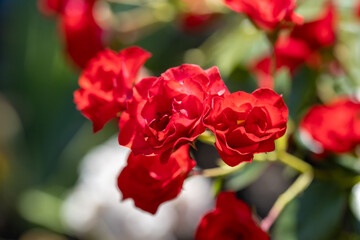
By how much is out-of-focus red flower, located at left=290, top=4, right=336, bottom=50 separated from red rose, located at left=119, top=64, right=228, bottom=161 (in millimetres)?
359

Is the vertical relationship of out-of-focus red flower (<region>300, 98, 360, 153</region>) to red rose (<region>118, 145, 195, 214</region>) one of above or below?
below

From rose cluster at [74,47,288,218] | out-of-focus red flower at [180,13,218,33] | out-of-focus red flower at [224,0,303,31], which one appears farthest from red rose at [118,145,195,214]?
out-of-focus red flower at [180,13,218,33]

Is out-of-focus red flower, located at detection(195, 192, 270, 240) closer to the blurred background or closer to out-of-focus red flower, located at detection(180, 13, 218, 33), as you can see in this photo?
the blurred background

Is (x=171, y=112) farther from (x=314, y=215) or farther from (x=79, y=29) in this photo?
(x=79, y=29)

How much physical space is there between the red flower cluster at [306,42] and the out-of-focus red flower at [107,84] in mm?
279

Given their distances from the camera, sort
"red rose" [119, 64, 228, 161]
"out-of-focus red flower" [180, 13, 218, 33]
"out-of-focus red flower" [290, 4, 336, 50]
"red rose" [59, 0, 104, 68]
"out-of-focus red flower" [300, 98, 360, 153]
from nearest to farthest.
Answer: "red rose" [119, 64, 228, 161] → "out-of-focus red flower" [300, 98, 360, 153] → "out-of-focus red flower" [290, 4, 336, 50] → "red rose" [59, 0, 104, 68] → "out-of-focus red flower" [180, 13, 218, 33]

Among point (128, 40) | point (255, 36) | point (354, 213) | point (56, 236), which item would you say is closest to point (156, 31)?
point (128, 40)

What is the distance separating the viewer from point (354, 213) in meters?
0.60

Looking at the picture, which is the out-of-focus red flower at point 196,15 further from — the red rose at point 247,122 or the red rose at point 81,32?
the red rose at point 247,122

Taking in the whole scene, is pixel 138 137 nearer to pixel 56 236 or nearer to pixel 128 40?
pixel 128 40

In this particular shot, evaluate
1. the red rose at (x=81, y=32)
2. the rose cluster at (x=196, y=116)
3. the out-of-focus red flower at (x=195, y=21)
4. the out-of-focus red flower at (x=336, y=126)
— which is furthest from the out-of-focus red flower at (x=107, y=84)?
the out-of-focus red flower at (x=195, y=21)

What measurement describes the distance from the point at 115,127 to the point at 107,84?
704 mm

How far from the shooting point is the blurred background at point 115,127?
0.65 metres

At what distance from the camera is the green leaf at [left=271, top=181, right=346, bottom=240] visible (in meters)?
0.57
